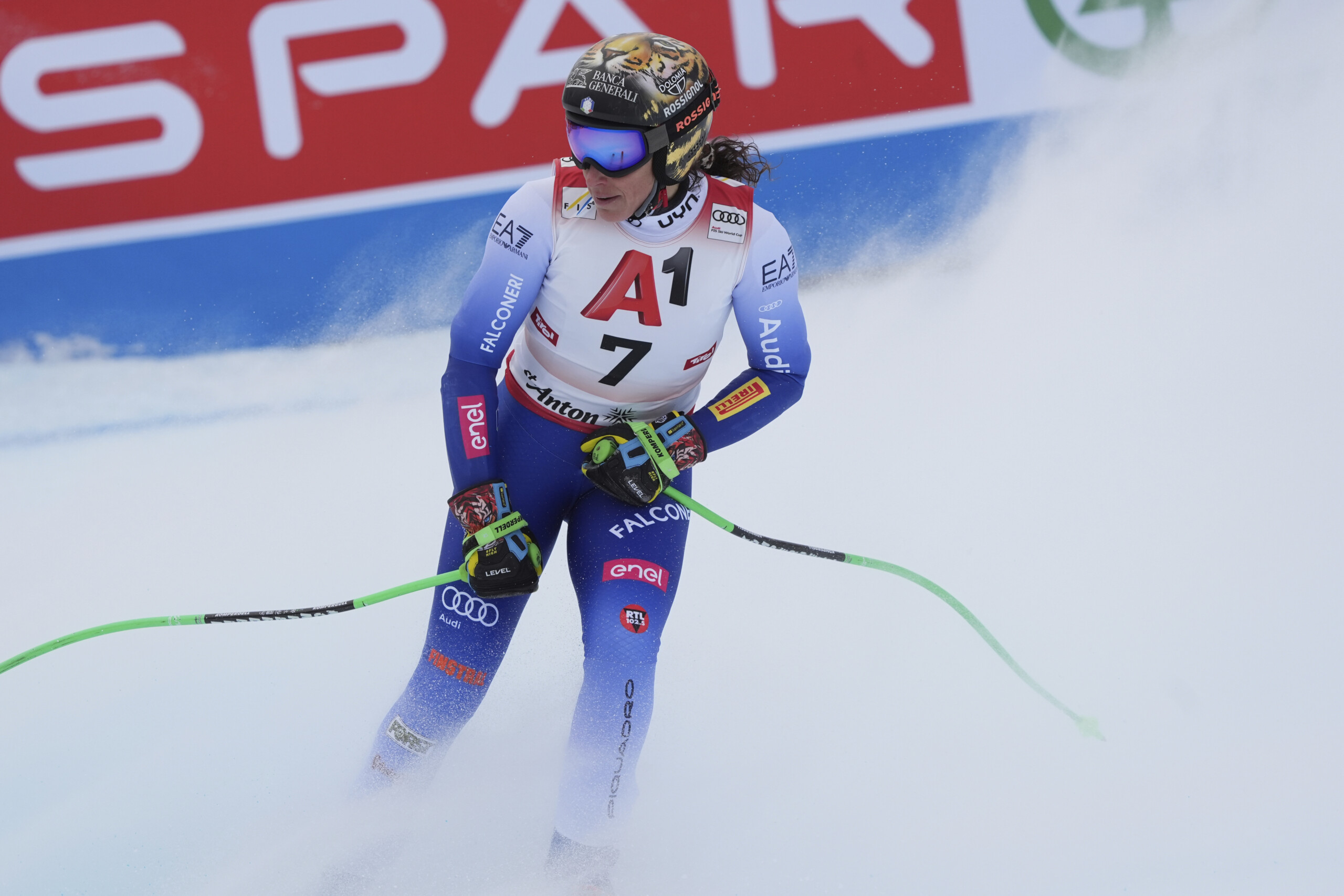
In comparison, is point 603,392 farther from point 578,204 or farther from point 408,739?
point 408,739

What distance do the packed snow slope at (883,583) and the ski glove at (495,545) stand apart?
0.72 m

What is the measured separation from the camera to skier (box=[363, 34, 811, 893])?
8.79ft

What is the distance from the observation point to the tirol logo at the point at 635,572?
2.84 meters

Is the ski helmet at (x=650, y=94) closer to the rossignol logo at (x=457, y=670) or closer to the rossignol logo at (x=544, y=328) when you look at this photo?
the rossignol logo at (x=544, y=328)

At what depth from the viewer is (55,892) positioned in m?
3.23

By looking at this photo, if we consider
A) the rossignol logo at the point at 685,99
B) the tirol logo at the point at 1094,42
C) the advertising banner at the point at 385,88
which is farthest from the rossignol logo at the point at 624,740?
the tirol logo at the point at 1094,42

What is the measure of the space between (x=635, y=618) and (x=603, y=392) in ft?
1.92

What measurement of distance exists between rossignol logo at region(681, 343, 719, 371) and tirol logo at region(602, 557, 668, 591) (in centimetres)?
49

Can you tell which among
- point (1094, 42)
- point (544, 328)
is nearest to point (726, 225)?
point (544, 328)

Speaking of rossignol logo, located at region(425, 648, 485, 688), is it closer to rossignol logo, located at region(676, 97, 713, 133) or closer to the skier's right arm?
the skier's right arm

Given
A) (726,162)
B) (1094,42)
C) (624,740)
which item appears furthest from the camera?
(1094,42)

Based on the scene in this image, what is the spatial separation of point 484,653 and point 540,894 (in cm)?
58

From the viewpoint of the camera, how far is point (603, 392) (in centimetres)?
300

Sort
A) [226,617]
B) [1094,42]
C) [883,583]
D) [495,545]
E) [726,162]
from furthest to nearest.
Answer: [1094,42] → [883,583] → [726,162] → [226,617] → [495,545]
